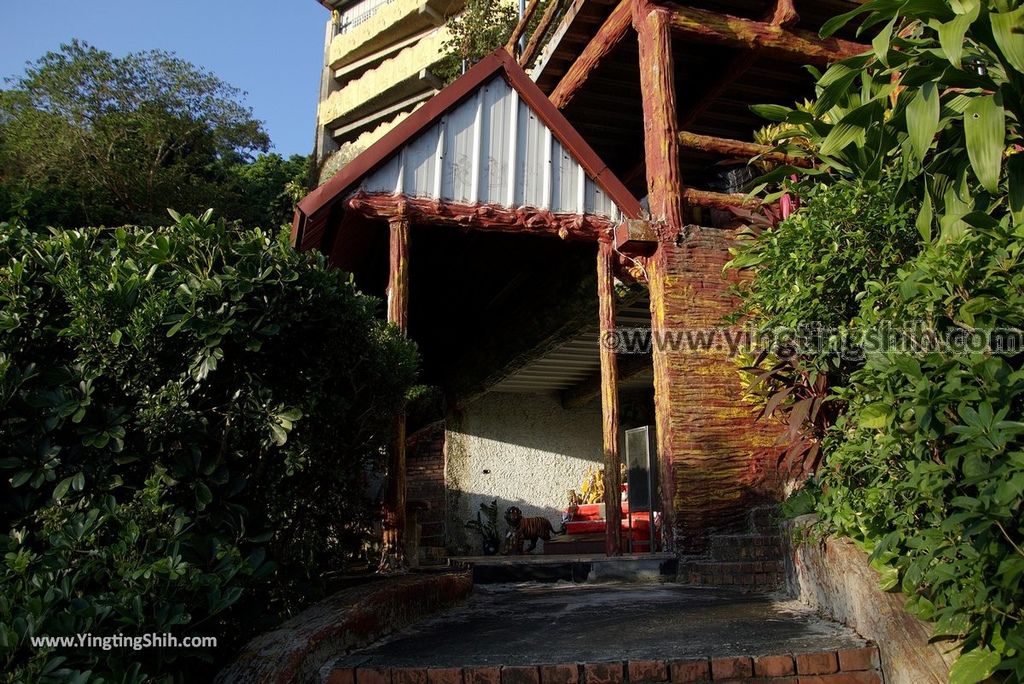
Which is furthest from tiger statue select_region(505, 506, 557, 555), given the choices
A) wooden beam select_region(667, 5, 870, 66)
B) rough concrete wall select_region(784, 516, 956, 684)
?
rough concrete wall select_region(784, 516, 956, 684)

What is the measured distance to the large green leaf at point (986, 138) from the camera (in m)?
2.98

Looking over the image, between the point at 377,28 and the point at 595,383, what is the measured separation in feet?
94.0

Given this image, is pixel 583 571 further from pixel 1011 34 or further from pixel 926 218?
pixel 1011 34

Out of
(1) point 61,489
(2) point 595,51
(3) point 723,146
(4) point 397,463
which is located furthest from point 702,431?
(1) point 61,489

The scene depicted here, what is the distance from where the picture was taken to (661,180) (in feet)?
26.8

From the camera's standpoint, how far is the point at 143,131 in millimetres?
26391

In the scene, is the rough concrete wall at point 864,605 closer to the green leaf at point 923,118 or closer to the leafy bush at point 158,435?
the green leaf at point 923,118

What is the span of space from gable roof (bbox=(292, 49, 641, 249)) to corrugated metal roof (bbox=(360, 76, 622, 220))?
0.02m

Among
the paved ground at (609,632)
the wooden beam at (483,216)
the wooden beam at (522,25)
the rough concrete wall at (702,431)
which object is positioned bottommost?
the paved ground at (609,632)

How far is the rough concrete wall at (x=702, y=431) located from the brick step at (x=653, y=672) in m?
3.87

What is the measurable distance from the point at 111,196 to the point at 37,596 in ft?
84.4

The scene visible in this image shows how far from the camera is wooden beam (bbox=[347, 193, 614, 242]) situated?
7.62 meters

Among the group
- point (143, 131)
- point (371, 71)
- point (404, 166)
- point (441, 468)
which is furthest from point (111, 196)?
point (404, 166)

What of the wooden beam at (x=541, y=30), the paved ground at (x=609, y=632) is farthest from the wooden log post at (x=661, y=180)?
the wooden beam at (x=541, y=30)
